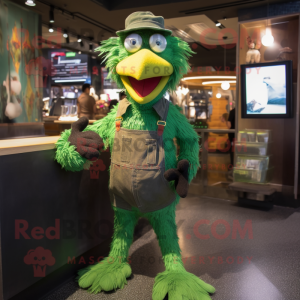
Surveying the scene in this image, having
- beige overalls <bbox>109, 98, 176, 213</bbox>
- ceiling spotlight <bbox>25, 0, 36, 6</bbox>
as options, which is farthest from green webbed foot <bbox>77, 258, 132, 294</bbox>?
ceiling spotlight <bbox>25, 0, 36, 6</bbox>

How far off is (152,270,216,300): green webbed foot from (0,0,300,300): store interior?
134mm

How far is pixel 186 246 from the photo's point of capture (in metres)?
2.42

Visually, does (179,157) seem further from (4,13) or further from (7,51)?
(4,13)

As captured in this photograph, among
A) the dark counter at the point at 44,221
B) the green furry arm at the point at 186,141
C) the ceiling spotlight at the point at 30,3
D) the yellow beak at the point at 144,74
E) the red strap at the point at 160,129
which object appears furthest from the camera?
the ceiling spotlight at the point at 30,3

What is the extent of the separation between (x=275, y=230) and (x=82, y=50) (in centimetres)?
851

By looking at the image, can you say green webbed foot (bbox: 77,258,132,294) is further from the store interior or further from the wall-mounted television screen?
the wall-mounted television screen

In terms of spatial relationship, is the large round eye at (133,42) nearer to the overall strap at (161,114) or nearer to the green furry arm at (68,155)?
the overall strap at (161,114)

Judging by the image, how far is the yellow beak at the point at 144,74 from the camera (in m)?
1.50

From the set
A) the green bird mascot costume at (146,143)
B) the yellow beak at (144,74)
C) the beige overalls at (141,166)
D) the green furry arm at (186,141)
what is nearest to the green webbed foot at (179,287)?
the green bird mascot costume at (146,143)

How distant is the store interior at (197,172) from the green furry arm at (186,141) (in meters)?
0.07

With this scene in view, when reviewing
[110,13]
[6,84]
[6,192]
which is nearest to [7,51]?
[6,84]

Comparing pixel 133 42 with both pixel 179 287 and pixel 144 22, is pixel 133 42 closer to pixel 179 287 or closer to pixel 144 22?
pixel 144 22

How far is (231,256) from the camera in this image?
7.37 ft

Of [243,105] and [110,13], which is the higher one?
[110,13]
